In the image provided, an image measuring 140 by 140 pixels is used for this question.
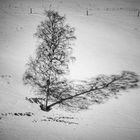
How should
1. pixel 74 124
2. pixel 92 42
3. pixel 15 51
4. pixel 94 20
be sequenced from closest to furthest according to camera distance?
pixel 74 124, pixel 15 51, pixel 92 42, pixel 94 20

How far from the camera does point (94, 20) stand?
38.9 m

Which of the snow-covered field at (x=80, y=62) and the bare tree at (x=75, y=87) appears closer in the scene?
the snow-covered field at (x=80, y=62)

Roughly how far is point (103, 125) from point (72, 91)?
603cm

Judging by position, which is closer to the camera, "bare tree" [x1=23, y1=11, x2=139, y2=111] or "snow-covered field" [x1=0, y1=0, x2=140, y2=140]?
"snow-covered field" [x1=0, y1=0, x2=140, y2=140]

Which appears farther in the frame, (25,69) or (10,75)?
(25,69)

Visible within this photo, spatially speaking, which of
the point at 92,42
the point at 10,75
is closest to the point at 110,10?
the point at 92,42

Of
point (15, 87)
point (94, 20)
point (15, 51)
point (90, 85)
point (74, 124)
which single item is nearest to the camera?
point (74, 124)

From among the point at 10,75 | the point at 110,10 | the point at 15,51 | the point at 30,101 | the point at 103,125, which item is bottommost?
the point at 103,125

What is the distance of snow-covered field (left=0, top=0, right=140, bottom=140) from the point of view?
13494 millimetres

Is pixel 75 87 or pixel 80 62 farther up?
pixel 80 62

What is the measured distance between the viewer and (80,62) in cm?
2673

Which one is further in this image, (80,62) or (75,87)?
(80,62)

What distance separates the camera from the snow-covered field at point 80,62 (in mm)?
13494

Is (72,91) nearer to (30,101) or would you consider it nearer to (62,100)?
(62,100)
